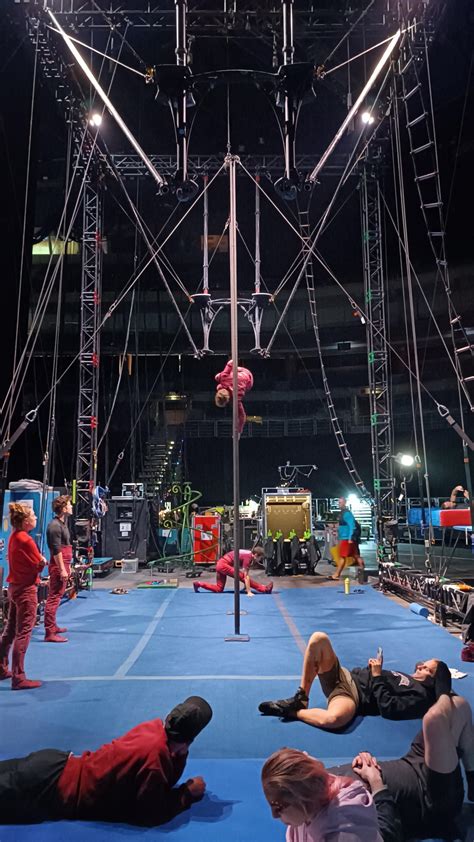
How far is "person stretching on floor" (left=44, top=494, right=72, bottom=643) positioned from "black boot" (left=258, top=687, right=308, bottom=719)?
9.40 ft

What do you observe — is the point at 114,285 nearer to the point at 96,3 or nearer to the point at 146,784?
the point at 96,3

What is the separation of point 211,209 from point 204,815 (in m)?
19.0

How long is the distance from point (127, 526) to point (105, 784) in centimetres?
1106

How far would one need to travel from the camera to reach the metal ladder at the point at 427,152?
6.64 meters

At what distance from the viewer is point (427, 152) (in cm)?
1245

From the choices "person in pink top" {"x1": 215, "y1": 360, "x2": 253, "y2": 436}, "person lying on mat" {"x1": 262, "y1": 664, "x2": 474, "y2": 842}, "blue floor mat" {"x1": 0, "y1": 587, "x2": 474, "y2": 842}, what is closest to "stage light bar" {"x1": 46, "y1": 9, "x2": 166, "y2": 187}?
"person in pink top" {"x1": 215, "y1": 360, "x2": 253, "y2": 436}

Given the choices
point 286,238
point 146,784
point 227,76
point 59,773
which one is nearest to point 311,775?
point 146,784

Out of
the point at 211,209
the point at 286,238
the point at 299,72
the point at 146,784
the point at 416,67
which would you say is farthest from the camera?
the point at 286,238

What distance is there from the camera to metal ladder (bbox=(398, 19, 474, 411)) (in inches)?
261

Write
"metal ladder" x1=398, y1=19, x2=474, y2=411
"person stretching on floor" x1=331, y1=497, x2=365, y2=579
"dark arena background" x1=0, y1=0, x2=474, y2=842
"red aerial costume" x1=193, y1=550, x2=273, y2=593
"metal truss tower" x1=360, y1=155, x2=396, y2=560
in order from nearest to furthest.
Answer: "dark arena background" x1=0, y1=0, x2=474, y2=842
"metal ladder" x1=398, y1=19, x2=474, y2=411
"red aerial costume" x1=193, y1=550, x2=273, y2=593
"person stretching on floor" x1=331, y1=497, x2=365, y2=579
"metal truss tower" x1=360, y1=155, x2=396, y2=560

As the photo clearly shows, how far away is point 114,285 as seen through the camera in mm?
19469

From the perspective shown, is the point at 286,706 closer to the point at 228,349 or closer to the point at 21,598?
the point at 21,598

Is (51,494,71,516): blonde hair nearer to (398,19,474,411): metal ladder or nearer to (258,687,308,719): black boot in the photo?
(258,687,308,719): black boot

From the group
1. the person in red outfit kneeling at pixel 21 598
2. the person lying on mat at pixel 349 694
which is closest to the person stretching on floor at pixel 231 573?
the person in red outfit kneeling at pixel 21 598
